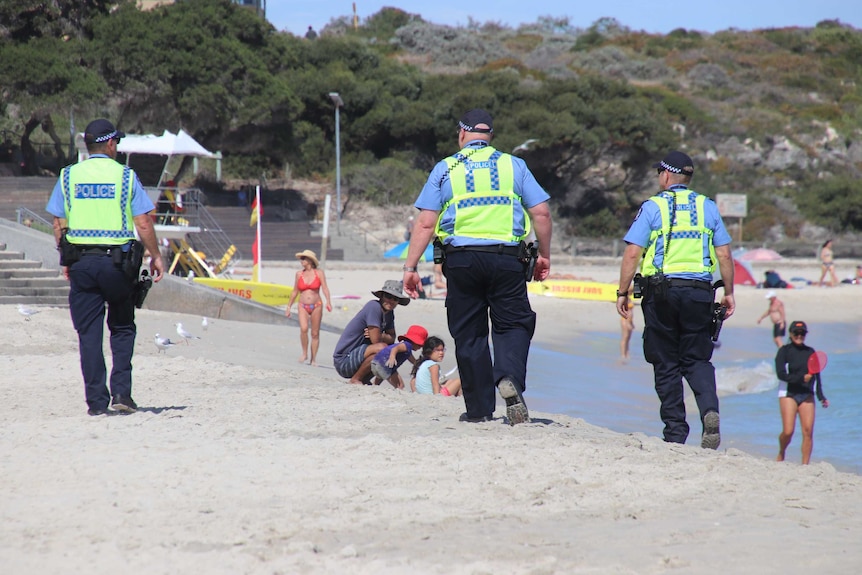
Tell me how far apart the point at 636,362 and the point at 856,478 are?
12.2 m

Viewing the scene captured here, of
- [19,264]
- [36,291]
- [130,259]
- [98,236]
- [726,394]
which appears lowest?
[726,394]

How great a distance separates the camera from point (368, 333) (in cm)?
880

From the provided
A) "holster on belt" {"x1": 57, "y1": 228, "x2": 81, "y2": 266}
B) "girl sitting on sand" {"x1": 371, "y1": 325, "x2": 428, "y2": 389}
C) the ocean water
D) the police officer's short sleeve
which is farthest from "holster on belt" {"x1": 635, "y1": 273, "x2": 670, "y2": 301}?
the ocean water

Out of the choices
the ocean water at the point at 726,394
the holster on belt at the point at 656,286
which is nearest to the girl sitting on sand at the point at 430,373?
Answer: the ocean water at the point at 726,394

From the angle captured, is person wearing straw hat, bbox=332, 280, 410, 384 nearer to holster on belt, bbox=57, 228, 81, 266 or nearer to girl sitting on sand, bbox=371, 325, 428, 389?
girl sitting on sand, bbox=371, 325, 428, 389

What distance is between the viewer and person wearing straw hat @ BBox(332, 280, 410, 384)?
8.73 metres

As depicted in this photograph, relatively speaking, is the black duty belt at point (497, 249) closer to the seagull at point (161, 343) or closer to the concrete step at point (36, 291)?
the seagull at point (161, 343)

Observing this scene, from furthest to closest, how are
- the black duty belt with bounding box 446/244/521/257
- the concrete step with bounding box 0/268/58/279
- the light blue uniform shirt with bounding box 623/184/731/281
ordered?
the concrete step with bounding box 0/268/58/279 → the light blue uniform shirt with bounding box 623/184/731/281 → the black duty belt with bounding box 446/244/521/257

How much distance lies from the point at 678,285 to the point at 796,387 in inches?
154

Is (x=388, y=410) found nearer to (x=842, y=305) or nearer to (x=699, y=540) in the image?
(x=699, y=540)

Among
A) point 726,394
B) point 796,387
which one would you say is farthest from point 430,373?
point 726,394

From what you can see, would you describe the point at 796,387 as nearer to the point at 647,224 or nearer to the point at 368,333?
the point at 368,333

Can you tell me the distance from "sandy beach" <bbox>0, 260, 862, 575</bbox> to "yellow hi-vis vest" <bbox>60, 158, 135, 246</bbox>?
106cm

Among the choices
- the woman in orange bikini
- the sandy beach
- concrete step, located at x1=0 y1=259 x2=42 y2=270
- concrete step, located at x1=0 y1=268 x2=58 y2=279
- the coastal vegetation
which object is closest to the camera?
the sandy beach
